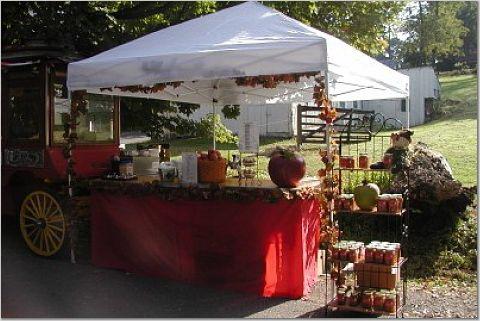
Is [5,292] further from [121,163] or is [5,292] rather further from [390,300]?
[390,300]

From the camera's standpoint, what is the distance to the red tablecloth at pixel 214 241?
5.16 m

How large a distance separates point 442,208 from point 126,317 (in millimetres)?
5048

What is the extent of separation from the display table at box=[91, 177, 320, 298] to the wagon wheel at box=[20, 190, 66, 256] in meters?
0.57

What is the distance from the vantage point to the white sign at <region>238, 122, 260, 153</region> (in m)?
5.54

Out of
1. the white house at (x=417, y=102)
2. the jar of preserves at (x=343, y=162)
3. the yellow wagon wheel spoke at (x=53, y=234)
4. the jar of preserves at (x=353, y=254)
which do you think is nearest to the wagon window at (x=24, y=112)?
the yellow wagon wheel spoke at (x=53, y=234)

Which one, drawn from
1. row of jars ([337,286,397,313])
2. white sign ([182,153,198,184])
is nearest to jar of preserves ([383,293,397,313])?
row of jars ([337,286,397,313])

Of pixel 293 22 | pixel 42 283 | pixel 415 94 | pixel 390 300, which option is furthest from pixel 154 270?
pixel 415 94

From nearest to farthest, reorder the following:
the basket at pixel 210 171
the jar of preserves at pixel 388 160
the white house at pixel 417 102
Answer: the jar of preserves at pixel 388 160 < the basket at pixel 210 171 < the white house at pixel 417 102

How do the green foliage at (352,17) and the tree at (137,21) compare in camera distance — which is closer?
the tree at (137,21)

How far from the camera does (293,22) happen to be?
5.12 meters

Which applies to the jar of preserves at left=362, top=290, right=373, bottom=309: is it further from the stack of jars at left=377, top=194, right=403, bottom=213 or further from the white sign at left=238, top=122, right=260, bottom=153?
the white sign at left=238, top=122, right=260, bottom=153

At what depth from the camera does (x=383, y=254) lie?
4.61 meters

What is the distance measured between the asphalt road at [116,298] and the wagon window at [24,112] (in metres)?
1.73

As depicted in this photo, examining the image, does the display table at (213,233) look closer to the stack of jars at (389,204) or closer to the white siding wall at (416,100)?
the stack of jars at (389,204)
